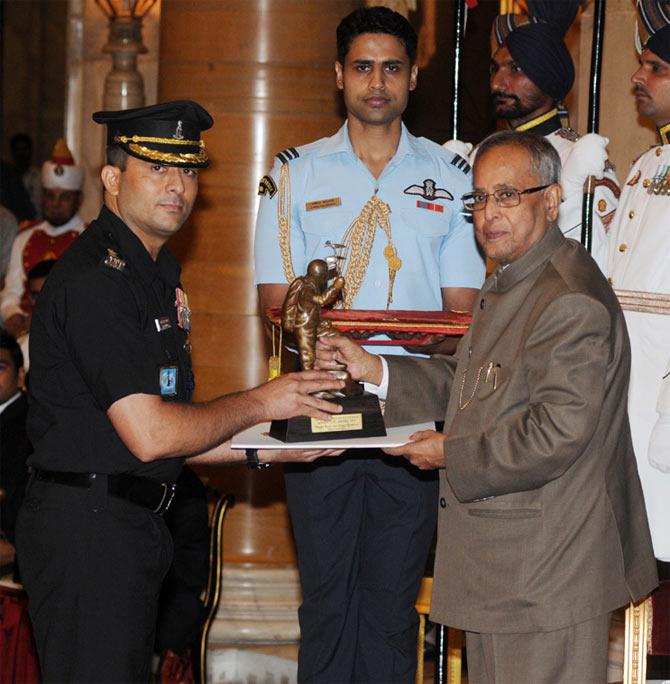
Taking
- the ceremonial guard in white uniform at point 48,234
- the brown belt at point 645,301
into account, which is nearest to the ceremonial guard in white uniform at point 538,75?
the brown belt at point 645,301

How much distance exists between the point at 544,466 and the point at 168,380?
93 cm

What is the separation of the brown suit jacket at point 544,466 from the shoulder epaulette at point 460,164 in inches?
30.3

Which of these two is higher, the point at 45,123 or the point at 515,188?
the point at 45,123

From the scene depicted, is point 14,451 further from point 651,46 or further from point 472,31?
point 472,31

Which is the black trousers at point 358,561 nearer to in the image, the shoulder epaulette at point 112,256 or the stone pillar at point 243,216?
the shoulder epaulette at point 112,256

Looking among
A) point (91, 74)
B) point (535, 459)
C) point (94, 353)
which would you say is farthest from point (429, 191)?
point (91, 74)

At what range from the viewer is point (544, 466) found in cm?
306

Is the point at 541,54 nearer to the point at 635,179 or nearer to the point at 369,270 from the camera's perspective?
the point at 635,179

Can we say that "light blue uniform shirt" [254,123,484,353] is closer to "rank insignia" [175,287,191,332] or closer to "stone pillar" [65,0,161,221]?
"rank insignia" [175,287,191,332]

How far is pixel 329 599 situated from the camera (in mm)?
3797

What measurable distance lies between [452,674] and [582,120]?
7.56 feet

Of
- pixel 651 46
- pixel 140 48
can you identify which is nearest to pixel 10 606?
pixel 651 46

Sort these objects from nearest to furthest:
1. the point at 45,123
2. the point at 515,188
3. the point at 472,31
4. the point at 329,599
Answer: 1. the point at 515,188
2. the point at 329,599
3. the point at 472,31
4. the point at 45,123

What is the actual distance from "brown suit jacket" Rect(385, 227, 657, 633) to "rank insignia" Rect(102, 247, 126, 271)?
2.90 feet
